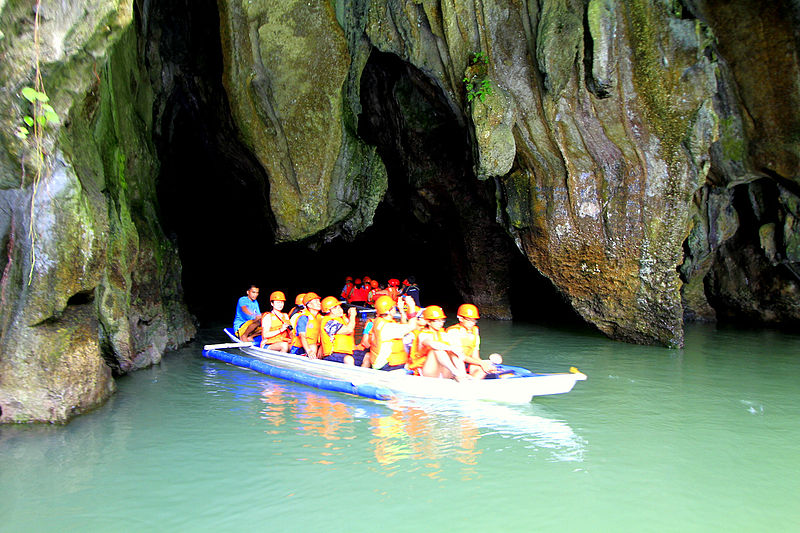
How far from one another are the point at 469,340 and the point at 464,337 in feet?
0.27

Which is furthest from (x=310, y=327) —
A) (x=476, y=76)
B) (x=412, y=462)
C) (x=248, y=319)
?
(x=476, y=76)

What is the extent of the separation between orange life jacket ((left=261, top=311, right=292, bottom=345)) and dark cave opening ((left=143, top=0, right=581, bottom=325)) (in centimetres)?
267

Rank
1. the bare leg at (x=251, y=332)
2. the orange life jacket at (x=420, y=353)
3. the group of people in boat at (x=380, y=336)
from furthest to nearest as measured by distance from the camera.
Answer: the bare leg at (x=251, y=332) → the orange life jacket at (x=420, y=353) → the group of people in boat at (x=380, y=336)

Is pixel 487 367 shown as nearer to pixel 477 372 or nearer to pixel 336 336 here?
pixel 477 372

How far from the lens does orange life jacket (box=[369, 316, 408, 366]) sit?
7227 millimetres

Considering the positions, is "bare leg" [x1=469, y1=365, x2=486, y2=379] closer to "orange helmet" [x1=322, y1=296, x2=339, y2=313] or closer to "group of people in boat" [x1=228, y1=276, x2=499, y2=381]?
"group of people in boat" [x1=228, y1=276, x2=499, y2=381]

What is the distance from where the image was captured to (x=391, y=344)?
7.23 meters

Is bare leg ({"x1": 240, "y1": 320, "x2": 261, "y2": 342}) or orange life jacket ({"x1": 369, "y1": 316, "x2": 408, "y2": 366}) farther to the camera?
bare leg ({"x1": 240, "y1": 320, "x2": 261, "y2": 342})

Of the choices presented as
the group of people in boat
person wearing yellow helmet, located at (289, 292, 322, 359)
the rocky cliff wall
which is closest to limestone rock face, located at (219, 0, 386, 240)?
the rocky cliff wall

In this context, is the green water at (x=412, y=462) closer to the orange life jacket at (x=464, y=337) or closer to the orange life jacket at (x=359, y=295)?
the orange life jacket at (x=464, y=337)

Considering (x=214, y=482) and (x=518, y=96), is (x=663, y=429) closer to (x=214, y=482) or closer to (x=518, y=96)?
(x=214, y=482)

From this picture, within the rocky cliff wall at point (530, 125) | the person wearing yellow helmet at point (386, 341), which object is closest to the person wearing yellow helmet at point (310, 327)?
the person wearing yellow helmet at point (386, 341)

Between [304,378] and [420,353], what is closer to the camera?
[420,353]

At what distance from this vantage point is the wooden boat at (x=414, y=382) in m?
6.16
